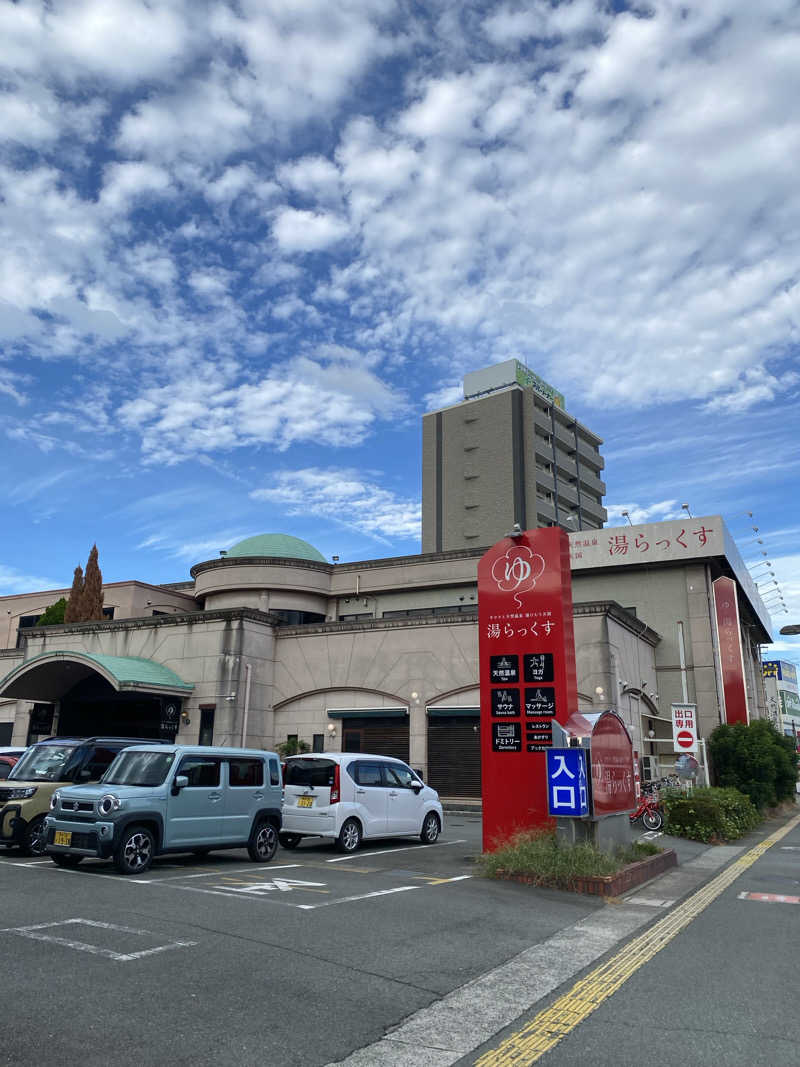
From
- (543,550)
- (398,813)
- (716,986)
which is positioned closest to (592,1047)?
(716,986)

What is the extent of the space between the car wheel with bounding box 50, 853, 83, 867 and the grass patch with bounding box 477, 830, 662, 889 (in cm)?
641

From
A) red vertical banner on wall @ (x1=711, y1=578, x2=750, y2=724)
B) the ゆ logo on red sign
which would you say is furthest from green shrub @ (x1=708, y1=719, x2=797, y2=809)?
the ゆ logo on red sign

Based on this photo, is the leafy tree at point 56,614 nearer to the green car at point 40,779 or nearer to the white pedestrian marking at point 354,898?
the green car at point 40,779

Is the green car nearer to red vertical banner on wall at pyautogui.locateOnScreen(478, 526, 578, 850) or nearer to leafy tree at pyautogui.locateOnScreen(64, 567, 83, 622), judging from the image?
red vertical banner on wall at pyautogui.locateOnScreen(478, 526, 578, 850)

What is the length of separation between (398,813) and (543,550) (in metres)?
6.37

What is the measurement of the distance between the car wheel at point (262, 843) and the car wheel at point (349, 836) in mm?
1572

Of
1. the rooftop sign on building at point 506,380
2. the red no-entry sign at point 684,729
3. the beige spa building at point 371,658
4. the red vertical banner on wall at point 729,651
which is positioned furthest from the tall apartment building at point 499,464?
the red no-entry sign at point 684,729

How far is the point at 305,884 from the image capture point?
11.3 m

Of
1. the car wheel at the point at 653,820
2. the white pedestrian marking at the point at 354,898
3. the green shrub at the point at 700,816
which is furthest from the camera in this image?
the car wheel at the point at 653,820

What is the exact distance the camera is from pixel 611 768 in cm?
1380

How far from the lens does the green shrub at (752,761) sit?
30219 mm

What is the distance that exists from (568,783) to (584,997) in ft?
19.8

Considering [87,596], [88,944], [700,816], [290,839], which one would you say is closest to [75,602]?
[87,596]

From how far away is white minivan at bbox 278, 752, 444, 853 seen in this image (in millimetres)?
15273
